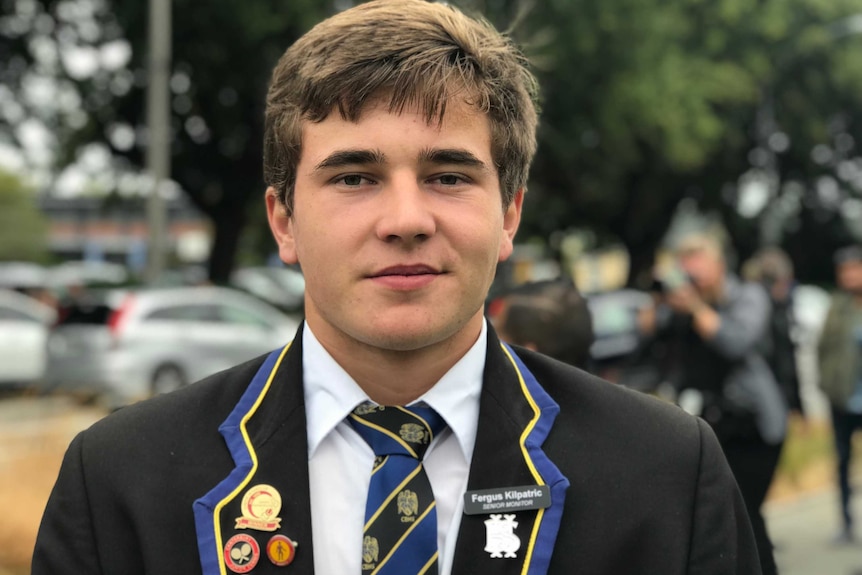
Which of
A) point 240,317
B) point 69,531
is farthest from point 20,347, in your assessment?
point 69,531

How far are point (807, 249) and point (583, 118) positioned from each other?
2267 cm

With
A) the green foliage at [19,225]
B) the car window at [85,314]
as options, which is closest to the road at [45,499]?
the car window at [85,314]

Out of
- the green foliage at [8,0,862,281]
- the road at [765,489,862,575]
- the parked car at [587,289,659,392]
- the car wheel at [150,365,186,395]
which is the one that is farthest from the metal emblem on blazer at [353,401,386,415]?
the car wheel at [150,365,186,395]

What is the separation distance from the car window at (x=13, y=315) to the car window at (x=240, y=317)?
3.79 m

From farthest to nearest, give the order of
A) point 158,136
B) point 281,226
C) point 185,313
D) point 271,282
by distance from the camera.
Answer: point 271,282 < point 158,136 < point 185,313 < point 281,226

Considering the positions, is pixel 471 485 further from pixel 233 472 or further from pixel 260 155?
pixel 260 155

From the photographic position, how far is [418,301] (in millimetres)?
1992

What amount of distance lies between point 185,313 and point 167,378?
104 centimetres

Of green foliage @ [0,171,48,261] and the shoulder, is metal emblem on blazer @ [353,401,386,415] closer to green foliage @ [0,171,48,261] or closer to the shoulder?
the shoulder

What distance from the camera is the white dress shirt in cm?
201

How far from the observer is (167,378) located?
52.5 feet

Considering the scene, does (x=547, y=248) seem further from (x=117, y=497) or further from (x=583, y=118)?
(x=117, y=497)

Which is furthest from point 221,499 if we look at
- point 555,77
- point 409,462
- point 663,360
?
point 555,77

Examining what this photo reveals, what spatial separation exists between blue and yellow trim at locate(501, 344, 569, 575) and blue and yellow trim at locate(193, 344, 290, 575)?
47 centimetres
